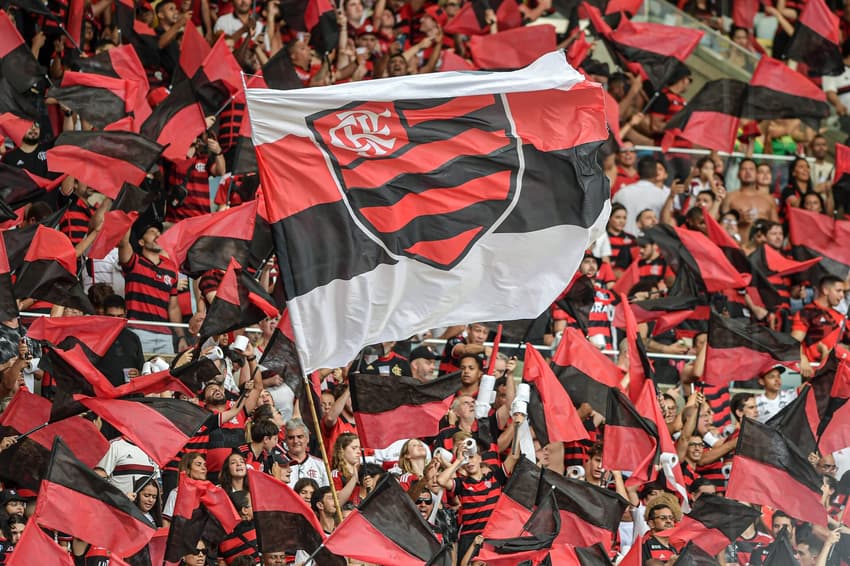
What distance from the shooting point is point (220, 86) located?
17.0m

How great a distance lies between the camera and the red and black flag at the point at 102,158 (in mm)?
15141

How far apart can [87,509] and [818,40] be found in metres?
11.5

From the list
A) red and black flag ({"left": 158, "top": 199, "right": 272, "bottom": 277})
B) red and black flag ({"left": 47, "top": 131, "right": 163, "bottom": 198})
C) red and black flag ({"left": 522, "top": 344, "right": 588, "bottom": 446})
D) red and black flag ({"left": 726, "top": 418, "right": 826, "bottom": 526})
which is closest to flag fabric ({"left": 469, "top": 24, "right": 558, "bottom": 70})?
red and black flag ({"left": 47, "top": 131, "right": 163, "bottom": 198})

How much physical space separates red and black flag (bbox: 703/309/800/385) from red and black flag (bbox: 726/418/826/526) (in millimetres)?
2139

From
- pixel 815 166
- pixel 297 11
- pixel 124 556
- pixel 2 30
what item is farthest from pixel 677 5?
pixel 124 556

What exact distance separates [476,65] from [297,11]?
203 centimetres

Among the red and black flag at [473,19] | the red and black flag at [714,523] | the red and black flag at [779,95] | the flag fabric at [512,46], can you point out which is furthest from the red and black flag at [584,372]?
the red and black flag at [473,19]

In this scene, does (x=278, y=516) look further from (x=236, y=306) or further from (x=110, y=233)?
(x=110, y=233)

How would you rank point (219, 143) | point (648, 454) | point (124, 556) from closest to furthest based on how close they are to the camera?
point (124, 556) < point (648, 454) < point (219, 143)

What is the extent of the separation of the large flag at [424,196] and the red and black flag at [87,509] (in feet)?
6.87

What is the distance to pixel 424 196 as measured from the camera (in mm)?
10914

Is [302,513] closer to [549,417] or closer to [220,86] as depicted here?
[549,417]

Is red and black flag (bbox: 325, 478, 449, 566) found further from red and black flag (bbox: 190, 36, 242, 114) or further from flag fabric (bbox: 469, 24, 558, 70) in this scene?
flag fabric (bbox: 469, 24, 558, 70)

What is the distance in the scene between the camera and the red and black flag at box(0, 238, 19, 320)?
13.5 m
